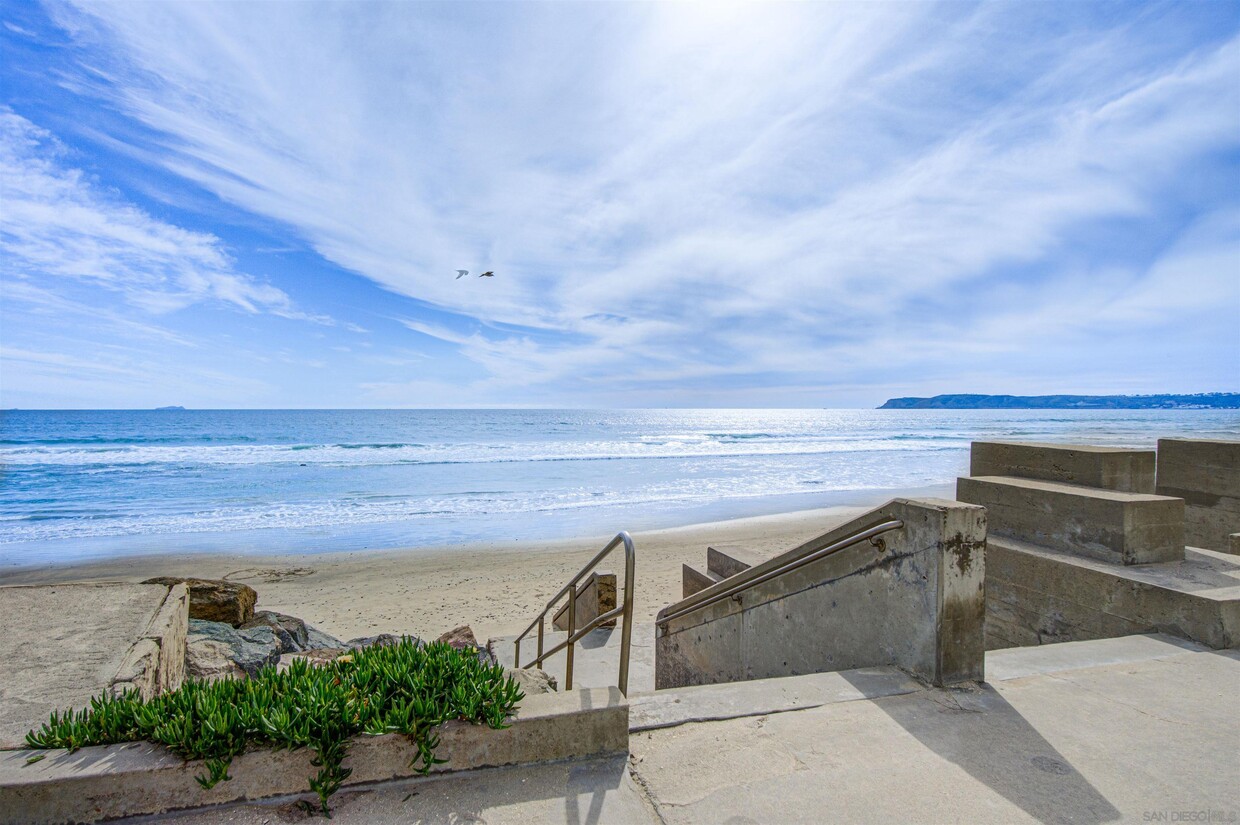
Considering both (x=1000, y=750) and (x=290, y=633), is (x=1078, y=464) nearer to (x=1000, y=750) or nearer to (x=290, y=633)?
(x=1000, y=750)

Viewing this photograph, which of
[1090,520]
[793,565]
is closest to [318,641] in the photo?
[793,565]

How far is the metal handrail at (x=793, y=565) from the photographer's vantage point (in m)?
3.42

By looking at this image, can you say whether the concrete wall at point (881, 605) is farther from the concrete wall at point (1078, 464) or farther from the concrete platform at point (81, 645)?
the concrete platform at point (81, 645)

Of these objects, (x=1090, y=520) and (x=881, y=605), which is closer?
(x=881, y=605)

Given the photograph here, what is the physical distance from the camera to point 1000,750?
269cm

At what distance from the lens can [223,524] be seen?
1822 centimetres

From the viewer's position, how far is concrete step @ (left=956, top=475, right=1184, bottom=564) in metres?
4.67

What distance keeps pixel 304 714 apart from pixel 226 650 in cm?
490

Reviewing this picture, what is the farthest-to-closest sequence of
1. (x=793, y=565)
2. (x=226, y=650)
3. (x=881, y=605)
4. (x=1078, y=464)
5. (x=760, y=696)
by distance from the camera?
(x=226, y=650)
(x=1078, y=464)
(x=793, y=565)
(x=881, y=605)
(x=760, y=696)

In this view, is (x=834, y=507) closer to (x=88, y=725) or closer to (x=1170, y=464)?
(x=1170, y=464)

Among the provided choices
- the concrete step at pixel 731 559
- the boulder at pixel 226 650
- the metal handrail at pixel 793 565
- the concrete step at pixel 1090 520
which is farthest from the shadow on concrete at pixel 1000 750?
the boulder at pixel 226 650

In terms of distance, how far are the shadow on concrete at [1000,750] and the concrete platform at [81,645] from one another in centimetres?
454

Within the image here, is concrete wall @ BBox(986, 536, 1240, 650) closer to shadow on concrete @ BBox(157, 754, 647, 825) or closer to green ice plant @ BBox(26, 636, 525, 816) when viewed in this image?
shadow on concrete @ BBox(157, 754, 647, 825)

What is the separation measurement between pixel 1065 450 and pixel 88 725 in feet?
22.9
